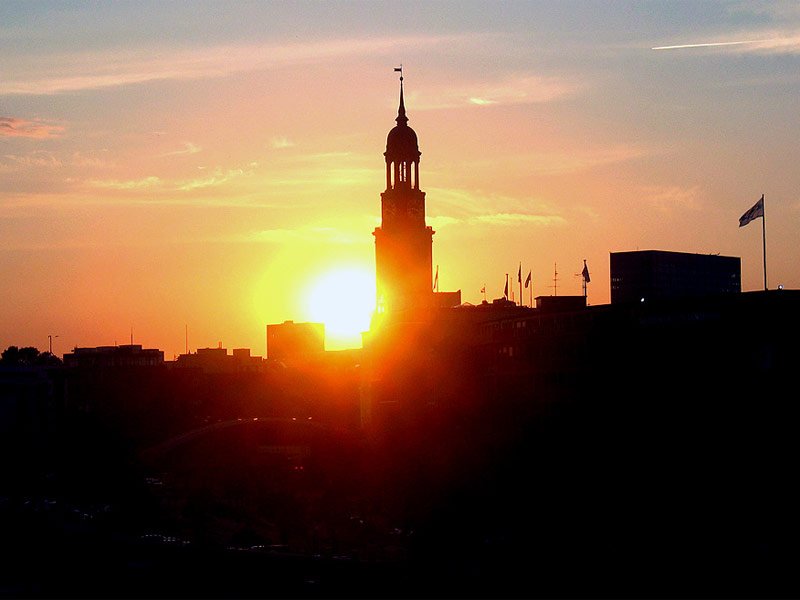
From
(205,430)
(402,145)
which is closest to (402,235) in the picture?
(402,145)

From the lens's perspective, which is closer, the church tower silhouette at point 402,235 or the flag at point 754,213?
the flag at point 754,213

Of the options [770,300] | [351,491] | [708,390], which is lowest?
[351,491]

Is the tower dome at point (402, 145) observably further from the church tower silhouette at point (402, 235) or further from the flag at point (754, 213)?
the flag at point (754, 213)

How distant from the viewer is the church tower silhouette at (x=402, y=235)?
15738 cm

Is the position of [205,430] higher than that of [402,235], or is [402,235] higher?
[402,235]

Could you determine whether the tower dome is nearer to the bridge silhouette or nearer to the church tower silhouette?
the church tower silhouette

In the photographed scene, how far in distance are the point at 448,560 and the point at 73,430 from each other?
325 feet

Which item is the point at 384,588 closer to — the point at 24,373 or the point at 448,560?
the point at 448,560

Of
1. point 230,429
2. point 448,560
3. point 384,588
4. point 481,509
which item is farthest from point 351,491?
point 384,588

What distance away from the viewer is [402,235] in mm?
158375

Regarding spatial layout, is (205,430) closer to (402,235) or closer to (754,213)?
(402,235)

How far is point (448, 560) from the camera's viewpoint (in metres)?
83.0

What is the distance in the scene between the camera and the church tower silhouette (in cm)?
15738

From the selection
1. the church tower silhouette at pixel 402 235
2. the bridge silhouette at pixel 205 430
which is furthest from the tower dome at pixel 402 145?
the bridge silhouette at pixel 205 430
